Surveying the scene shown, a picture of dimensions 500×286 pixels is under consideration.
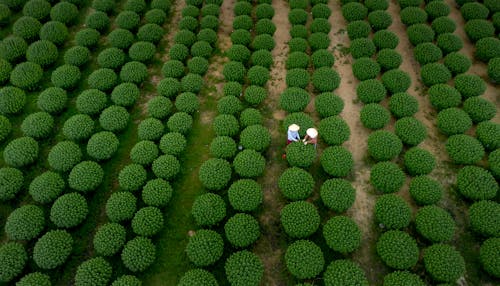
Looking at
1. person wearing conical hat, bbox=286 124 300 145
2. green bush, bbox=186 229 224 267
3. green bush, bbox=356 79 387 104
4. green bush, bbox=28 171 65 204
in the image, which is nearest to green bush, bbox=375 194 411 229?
person wearing conical hat, bbox=286 124 300 145

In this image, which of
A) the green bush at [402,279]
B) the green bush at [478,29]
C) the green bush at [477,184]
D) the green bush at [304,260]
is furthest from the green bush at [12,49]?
the green bush at [478,29]

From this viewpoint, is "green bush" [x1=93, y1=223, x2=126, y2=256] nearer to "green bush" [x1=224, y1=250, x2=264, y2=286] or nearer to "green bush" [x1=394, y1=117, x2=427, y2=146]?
"green bush" [x1=224, y1=250, x2=264, y2=286]

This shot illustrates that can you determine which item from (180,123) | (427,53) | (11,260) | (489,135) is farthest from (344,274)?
(427,53)

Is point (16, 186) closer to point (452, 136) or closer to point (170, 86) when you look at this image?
point (170, 86)

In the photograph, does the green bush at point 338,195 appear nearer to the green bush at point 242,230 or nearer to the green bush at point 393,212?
the green bush at point 393,212

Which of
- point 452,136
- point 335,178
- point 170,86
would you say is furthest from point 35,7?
point 452,136

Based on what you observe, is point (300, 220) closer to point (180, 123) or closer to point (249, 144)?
point (249, 144)
